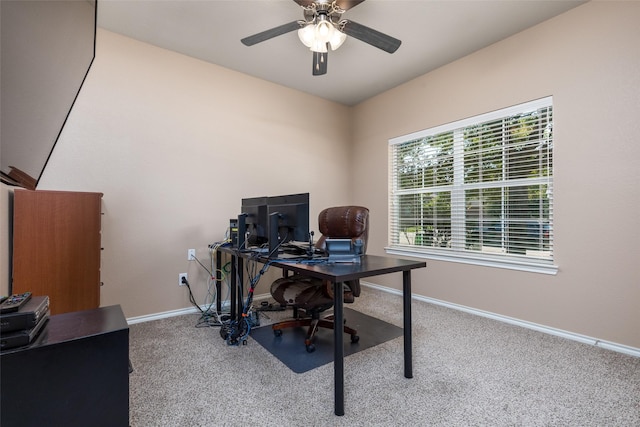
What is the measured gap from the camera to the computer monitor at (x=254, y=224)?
240cm

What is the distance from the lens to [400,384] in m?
1.74

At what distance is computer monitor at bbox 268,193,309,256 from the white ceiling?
1.57 meters

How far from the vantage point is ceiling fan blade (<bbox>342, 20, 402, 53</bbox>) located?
79.8 inches

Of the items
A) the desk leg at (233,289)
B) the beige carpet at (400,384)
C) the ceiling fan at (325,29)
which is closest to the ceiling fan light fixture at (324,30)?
the ceiling fan at (325,29)

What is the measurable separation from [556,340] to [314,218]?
110 inches

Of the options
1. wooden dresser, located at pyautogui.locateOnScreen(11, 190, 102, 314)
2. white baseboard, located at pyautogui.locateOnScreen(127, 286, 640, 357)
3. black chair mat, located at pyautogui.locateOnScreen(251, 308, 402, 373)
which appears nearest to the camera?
wooden dresser, located at pyautogui.locateOnScreen(11, 190, 102, 314)

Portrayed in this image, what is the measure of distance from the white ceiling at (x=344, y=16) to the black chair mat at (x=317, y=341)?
2.58 metres

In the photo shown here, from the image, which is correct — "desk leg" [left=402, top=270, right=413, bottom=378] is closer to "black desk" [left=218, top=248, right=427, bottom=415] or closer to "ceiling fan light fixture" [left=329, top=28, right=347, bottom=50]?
"black desk" [left=218, top=248, right=427, bottom=415]

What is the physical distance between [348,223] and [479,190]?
157 cm

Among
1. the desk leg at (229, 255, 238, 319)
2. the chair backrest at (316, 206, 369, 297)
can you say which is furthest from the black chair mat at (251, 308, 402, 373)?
the chair backrest at (316, 206, 369, 297)

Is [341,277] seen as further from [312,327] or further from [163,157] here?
[163,157]

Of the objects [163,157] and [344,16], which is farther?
[163,157]

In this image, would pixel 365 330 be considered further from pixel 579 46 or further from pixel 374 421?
pixel 579 46

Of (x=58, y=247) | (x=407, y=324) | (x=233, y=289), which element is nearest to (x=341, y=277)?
(x=407, y=324)
